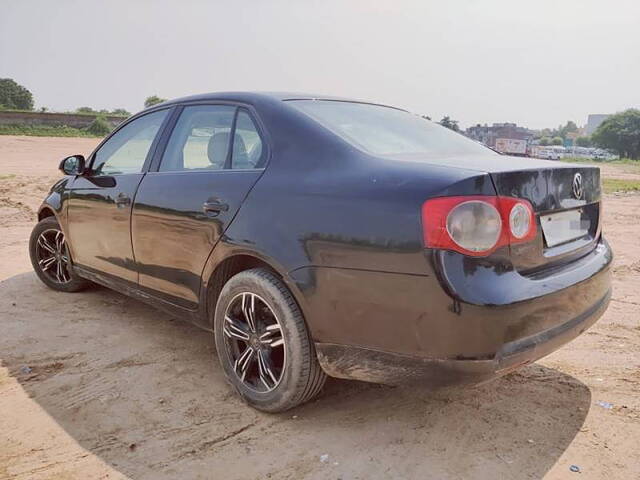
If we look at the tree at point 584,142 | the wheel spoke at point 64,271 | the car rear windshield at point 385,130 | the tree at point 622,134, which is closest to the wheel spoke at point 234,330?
the car rear windshield at point 385,130

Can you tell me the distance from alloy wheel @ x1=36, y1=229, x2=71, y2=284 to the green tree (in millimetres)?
41512

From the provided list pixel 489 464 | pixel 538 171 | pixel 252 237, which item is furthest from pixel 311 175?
pixel 489 464

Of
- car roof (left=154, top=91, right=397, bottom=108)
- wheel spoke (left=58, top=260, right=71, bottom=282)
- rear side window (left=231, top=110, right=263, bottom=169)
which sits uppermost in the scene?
car roof (left=154, top=91, right=397, bottom=108)

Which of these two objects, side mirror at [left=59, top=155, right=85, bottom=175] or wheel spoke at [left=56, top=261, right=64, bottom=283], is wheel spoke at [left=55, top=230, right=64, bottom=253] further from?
side mirror at [left=59, top=155, right=85, bottom=175]

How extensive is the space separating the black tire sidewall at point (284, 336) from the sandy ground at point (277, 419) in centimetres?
11

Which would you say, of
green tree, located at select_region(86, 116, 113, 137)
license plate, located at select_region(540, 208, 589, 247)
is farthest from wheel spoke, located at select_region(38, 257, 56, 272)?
green tree, located at select_region(86, 116, 113, 137)

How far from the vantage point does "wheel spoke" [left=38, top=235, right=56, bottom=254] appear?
493 cm

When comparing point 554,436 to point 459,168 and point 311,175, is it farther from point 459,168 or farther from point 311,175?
point 311,175

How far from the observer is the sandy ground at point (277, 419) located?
7.96 ft

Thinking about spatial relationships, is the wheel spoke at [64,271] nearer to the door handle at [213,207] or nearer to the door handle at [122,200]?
the door handle at [122,200]

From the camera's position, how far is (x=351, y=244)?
7.86 ft

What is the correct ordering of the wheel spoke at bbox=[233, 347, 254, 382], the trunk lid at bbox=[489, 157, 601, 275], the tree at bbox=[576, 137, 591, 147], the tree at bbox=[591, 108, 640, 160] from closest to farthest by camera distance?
the trunk lid at bbox=[489, 157, 601, 275], the wheel spoke at bbox=[233, 347, 254, 382], the tree at bbox=[591, 108, 640, 160], the tree at bbox=[576, 137, 591, 147]

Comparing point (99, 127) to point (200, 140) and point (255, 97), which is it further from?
point (255, 97)

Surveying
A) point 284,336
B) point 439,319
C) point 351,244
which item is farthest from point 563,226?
point 284,336
